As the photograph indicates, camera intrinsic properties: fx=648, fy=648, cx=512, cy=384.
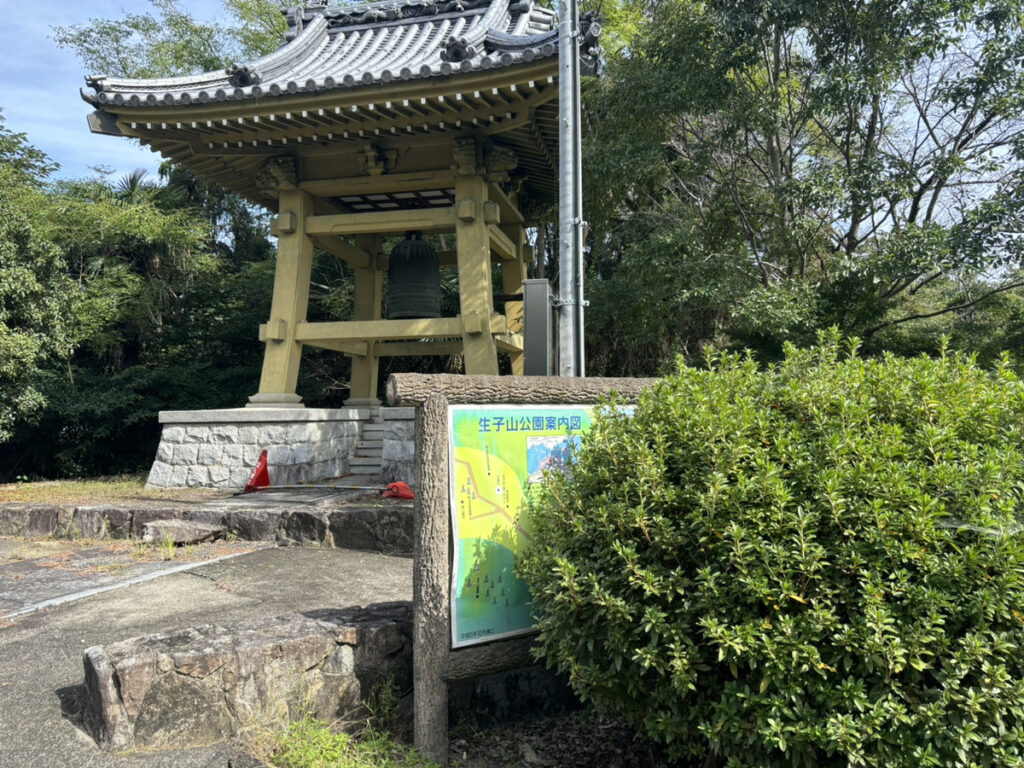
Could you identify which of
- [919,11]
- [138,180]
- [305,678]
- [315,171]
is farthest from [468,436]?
[138,180]

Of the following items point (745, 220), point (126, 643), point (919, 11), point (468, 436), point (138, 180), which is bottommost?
point (126, 643)

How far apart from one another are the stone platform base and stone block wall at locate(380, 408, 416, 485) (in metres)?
4.47

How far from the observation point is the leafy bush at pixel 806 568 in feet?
5.64

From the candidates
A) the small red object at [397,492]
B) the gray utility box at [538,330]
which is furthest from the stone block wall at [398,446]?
the gray utility box at [538,330]

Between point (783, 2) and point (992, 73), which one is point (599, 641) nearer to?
point (783, 2)

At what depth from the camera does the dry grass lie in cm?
647

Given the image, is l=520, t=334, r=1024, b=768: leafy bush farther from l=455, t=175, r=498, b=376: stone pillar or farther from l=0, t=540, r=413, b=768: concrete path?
l=455, t=175, r=498, b=376: stone pillar

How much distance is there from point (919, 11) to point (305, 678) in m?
7.90

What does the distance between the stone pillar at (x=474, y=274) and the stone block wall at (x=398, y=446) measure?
39.6 inches

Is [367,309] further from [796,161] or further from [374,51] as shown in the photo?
[796,161]

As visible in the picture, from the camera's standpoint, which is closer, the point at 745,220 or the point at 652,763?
the point at 652,763

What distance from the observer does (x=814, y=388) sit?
7.38 feet

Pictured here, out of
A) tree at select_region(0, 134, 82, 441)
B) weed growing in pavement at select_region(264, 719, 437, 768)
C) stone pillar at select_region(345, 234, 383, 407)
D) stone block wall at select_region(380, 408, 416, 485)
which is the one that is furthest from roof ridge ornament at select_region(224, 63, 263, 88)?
weed growing in pavement at select_region(264, 719, 437, 768)

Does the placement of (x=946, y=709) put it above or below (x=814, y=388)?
below
